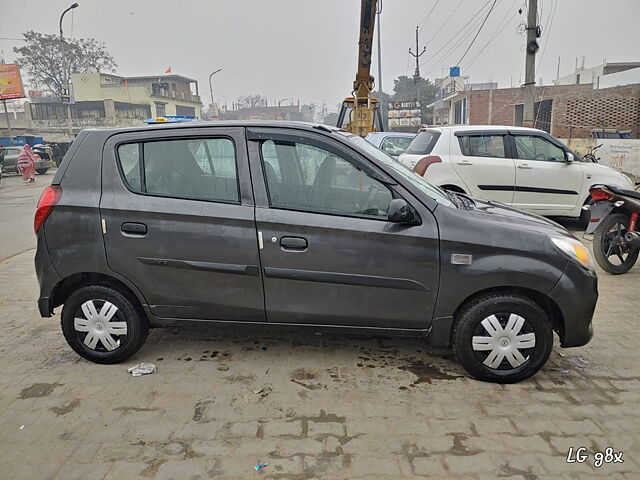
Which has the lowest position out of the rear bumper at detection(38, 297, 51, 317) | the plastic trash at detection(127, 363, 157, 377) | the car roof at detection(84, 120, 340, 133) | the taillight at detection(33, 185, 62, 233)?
the plastic trash at detection(127, 363, 157, 377)

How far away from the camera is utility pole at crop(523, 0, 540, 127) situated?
13703 mm

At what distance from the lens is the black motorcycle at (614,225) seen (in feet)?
18.3

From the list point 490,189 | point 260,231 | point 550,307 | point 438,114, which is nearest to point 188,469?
point 260,231

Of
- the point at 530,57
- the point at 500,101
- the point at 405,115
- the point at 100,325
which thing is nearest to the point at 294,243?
the point at 100,325

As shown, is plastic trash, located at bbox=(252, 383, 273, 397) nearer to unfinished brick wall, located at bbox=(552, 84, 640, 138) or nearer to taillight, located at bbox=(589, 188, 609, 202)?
taillight, located at bbox=(589, 188, 609, 202)

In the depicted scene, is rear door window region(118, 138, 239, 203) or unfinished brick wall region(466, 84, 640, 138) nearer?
rear door window region(118, 138, 239, 203)

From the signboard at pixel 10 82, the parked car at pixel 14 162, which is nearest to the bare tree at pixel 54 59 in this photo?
the signboard at pixel 10 82

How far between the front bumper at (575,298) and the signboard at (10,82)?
143 feet

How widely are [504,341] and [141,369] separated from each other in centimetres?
266

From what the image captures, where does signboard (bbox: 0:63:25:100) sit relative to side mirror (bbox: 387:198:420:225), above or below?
above

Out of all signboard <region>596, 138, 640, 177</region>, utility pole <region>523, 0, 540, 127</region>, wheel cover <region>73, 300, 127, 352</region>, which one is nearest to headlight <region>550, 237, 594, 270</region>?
wheel cover <region>73, 300, 127, 352</region>

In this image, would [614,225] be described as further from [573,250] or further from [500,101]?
[500,101]

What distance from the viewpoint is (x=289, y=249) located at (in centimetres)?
323

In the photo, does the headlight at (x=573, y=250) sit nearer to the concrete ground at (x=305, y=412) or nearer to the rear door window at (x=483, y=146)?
the concrete ground at (x=305, y=412)
